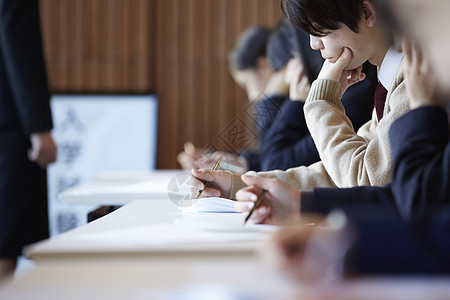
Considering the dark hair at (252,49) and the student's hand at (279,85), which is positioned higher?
the dark hair at (252,49)

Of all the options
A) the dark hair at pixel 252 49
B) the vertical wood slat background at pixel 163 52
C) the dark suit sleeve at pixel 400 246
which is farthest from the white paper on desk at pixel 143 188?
the vertical wood slat background at pixel 163 52

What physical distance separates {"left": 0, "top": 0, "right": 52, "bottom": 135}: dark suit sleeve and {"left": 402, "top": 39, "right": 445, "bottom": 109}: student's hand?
1722 mm

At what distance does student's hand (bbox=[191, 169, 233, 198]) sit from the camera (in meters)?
1.44

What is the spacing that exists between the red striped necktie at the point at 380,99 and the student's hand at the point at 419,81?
32cm

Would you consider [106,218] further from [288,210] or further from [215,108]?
[215,108]

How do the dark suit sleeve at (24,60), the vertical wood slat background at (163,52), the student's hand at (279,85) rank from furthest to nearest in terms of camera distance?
the vertical wood slat background at (163,52) < the student's hand at (279,85) < the dark suit sleeve at (24,60)

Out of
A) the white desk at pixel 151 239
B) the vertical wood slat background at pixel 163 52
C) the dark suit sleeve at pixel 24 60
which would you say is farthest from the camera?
the vertical wood slat background at pixel 163 52

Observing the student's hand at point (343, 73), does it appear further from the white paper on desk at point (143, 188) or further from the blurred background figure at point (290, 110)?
the white paper on desk at point (143, 188)

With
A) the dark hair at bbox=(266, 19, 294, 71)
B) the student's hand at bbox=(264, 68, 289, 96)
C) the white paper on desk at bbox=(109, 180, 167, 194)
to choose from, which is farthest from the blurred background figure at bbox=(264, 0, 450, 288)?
the student's hand at bbox=(264, 68, 289, 96)

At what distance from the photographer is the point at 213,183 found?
1.47 meters

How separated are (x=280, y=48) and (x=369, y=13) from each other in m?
1.88

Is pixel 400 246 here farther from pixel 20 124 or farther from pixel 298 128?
pixel 20 124

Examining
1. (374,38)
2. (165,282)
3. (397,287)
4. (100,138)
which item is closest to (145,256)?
(165,282)

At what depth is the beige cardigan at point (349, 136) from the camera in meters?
1.18
